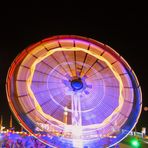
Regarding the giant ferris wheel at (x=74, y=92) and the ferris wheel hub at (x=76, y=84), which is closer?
the giant ferris wheel at (x=74, y=92)

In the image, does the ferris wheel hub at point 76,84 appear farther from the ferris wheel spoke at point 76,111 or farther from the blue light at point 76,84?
the ferris wheel spoke at point 76,111

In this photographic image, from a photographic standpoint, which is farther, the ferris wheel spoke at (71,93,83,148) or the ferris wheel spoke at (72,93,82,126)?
the ferris wheel spoke at (72,93,82,126)

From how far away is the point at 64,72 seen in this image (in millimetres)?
12625

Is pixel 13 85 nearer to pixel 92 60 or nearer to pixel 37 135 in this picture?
pixel 37 135

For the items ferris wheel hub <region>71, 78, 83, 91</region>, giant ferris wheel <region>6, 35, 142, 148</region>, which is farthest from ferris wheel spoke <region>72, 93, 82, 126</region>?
ferris wheel hub <region>71, 78, 83, 91</region>

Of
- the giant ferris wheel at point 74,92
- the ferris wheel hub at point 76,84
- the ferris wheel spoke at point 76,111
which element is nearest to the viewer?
the giant ferris wheel at point 74,92

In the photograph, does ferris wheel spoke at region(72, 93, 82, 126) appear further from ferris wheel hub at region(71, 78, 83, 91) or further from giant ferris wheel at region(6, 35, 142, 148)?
ferris wheel hub at region(71, 78, 83, 91)

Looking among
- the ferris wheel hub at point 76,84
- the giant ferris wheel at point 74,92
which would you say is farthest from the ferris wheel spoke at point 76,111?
the ferris wheel hub at point 76,84

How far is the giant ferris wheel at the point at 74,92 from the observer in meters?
11.4

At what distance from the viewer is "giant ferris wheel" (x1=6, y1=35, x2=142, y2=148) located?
448 inches

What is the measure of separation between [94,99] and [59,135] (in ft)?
6.53

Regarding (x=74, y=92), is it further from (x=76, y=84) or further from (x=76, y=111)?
(x=76, y=111)

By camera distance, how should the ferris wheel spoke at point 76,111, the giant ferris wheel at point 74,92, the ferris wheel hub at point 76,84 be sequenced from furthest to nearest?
1. the ferris wheel hub at point 76,84
2. the ferris wheel spoke at point 76,111
3. the giant ferris wheel at point 74,92

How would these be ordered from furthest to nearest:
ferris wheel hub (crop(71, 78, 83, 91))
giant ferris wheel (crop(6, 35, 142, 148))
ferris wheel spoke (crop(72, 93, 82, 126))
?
ferris wheel hub (crop(71, 78, 83, 91)) → ferris wheel spoke (crop(72, 93, 82, 126)) → giant ferris wheel (crop(6, 35, 142, 148))
